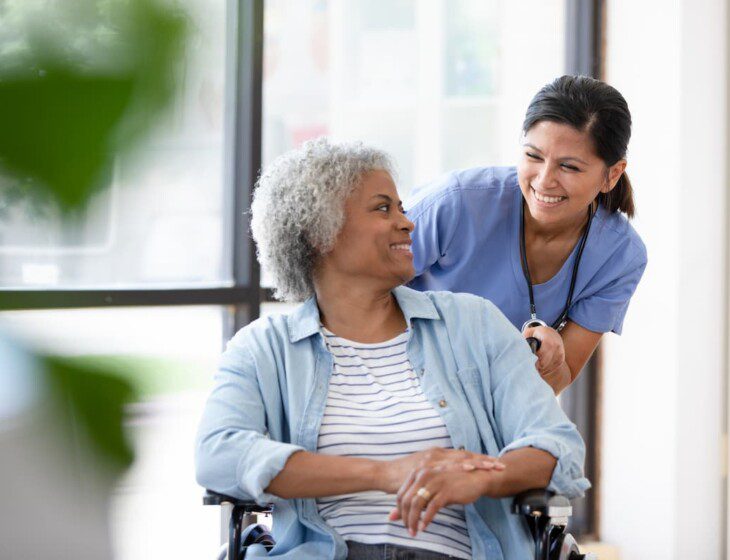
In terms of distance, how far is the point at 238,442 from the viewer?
158 centimetres

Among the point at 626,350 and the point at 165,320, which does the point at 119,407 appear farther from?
the point at 626,350

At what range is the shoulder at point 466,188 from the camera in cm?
214

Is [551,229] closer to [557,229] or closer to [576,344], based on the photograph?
[557,229]

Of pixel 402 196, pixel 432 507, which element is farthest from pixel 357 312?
pixel 402 196

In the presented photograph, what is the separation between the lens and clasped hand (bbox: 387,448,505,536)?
4.86 ft

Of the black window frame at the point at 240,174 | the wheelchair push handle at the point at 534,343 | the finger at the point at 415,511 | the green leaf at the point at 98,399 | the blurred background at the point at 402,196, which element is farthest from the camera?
the black window frame at the point at 240,174

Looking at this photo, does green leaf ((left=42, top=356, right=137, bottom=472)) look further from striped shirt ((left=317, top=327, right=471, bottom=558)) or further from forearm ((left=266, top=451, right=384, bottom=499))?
striped shirt ((left=317, top=327, right=471, bottom=558))

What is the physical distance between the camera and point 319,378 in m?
→ 1.73

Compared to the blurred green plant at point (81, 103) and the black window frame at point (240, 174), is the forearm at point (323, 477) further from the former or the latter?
the black window frame at point (240, 174)

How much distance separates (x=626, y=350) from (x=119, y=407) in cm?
289

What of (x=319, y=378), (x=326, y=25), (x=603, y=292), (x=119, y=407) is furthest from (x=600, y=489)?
(x=119, y=407)

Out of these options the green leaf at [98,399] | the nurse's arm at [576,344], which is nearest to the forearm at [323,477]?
the green leaf at [98,399]

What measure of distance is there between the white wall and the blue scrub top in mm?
1189

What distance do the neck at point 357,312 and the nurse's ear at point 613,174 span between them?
61 cm
